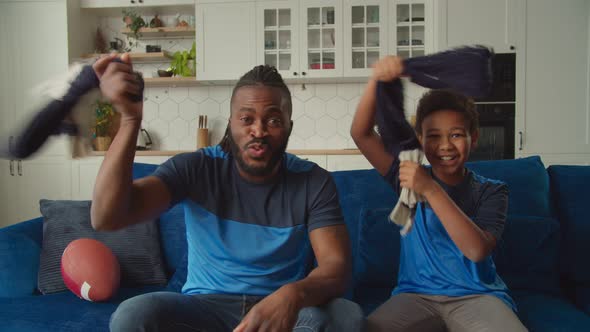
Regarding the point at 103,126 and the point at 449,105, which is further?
the point at 103,126

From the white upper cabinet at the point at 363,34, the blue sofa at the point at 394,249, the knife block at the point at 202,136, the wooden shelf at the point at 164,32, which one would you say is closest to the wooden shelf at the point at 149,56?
the wooden shelf at the point at 164,32

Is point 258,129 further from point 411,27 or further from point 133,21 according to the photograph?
point 133,21

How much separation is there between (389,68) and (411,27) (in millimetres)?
3180

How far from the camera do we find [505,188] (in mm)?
1487

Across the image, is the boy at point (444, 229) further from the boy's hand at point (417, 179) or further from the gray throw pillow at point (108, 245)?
the gray throw pillow at point (108, 245)

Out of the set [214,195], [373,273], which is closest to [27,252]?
[214,195]

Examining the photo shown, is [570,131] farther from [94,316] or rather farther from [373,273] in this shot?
[94,316]

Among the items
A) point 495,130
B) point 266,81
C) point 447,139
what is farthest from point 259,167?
point 495,130

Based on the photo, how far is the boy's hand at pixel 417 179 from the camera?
1.29 metres

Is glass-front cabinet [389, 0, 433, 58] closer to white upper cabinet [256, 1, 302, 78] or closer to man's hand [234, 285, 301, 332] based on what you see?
white upper cabinet [256, 1, 302, 78]

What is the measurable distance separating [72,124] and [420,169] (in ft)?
2.94

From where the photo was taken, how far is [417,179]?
1.29 m

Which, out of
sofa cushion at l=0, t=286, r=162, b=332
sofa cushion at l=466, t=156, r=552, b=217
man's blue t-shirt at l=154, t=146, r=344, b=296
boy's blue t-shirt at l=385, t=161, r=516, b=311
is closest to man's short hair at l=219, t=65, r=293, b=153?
man's blue t-shirt at l=154, t=146, r=344, b=296

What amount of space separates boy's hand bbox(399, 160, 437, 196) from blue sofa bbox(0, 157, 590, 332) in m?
0.54
